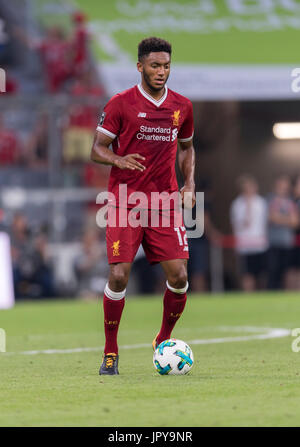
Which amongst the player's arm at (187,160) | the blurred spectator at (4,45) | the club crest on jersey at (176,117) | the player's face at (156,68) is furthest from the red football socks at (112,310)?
the blurred spectator at (4,45)

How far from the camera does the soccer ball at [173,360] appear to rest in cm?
720

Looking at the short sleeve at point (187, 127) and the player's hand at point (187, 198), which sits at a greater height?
the short sleeve at point (187, 127)

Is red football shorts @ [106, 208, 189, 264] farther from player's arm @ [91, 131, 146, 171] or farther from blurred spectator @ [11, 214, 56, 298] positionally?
blurred spectator @ [11, 214, 56, 298]

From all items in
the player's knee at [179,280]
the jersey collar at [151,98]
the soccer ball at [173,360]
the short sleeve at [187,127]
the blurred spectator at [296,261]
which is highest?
the jersey collar at [151,98]

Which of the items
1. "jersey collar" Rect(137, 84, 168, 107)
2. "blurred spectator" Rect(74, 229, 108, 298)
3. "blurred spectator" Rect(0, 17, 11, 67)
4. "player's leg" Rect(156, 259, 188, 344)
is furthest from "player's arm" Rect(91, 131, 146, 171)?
"blurred spectator" Rect(0, 17, 11, 67)

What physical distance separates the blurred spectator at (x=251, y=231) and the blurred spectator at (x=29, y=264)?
3.65 m

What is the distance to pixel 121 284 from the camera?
7.45 m

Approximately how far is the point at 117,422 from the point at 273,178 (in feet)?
58.6

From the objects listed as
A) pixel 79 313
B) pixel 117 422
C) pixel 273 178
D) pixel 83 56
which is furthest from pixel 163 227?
pixel 273 178

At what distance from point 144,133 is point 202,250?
36.7 feet

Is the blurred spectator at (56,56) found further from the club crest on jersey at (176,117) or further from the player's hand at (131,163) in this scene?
the player's hand at (131,163)

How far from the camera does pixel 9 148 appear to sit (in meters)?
19.2

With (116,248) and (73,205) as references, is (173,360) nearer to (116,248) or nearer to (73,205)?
(116,248)
